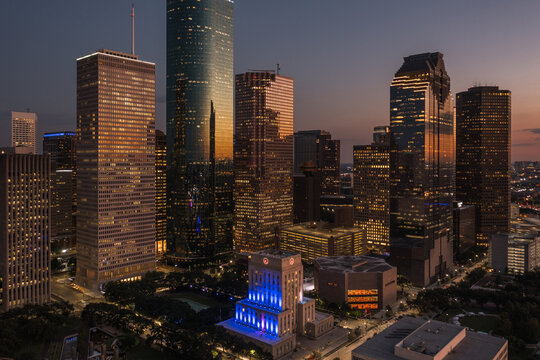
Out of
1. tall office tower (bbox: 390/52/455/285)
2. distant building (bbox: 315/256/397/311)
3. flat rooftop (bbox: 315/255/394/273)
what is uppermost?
tall office tower (bbox: 390/52/455/285)

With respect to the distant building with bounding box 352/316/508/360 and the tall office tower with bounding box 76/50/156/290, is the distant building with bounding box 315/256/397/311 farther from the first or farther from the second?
the tall office tower with bounding box 76/50/156/290

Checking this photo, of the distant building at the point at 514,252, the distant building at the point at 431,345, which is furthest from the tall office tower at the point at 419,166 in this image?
the distant building at the point at 431,345

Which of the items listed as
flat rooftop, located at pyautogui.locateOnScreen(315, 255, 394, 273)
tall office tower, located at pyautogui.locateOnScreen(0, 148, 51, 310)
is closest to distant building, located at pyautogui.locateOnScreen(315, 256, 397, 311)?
flat rooftop, located at pyautogui.locateOnScreen(315, 255, 394, 273)

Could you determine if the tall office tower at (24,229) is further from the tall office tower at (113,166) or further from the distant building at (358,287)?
the distant building at (358,287)

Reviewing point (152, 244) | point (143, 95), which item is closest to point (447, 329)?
point (152, 244)

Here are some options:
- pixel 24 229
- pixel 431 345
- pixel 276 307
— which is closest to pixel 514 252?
pixel 431 345
